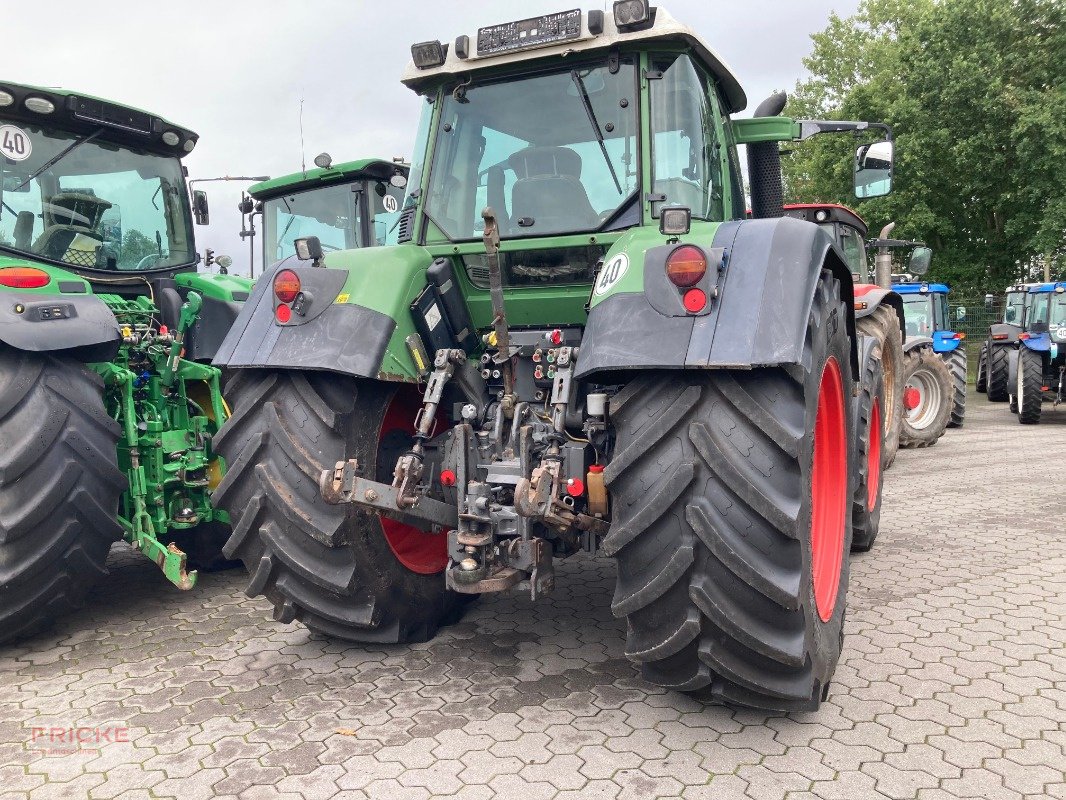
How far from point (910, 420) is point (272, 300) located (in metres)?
9.48

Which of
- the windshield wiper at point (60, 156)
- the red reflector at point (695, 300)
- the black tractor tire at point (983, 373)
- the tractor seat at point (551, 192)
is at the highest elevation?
the windshield wiper at point (60, 156)

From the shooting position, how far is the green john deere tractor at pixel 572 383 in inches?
103

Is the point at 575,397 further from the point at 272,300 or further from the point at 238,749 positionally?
the point at 238,749

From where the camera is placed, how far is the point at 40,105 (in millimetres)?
4621

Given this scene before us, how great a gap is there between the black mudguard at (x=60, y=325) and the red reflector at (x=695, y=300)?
2918 millimetres

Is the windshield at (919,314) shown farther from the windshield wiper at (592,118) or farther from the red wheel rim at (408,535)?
the red wheel rim at (408,535)

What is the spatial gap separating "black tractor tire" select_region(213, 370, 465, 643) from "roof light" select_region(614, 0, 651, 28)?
177 centimetres

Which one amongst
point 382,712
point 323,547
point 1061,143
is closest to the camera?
point 382,712

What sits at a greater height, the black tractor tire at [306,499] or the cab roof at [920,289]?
the cab roof at [920,289]

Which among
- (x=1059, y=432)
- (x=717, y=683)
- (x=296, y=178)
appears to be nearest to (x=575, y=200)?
(x=717, y=683)

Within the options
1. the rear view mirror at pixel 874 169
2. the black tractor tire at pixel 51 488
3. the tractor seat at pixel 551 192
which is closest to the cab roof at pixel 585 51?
the tractor seat at pixel 551 192

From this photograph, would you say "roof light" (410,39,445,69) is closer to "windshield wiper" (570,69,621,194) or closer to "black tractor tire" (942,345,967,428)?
"windshield wiper" (570,69,621,194)

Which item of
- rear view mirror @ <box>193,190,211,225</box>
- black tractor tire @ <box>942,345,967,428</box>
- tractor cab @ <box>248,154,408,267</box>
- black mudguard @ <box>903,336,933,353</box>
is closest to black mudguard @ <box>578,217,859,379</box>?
rear view mirror @ <box>193,190,211,225</box>

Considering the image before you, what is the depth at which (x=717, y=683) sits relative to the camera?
2789 millimetres
